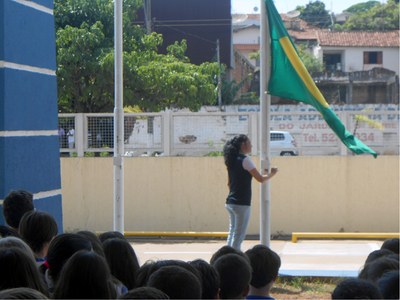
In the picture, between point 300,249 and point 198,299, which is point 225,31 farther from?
point 198,299

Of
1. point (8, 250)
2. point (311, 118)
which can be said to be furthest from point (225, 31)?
point (8, 250)

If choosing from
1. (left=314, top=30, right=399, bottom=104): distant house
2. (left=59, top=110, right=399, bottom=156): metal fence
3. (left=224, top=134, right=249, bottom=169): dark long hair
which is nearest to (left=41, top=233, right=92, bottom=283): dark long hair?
(left=224, top=134, right=249, bottom=169): dark long hair

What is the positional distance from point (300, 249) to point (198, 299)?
31.6ft

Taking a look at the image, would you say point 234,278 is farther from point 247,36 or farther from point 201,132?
point 247,36

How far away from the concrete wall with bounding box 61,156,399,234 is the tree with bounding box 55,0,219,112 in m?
5.06

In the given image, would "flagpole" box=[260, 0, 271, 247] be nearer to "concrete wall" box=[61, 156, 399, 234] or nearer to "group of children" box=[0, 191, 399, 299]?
"group of children" box=[0, 191, 399, 299]

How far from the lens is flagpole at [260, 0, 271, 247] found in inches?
338

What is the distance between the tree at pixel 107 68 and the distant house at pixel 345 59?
2032cm

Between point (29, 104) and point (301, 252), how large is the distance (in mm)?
6312

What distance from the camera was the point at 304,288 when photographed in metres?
9.20

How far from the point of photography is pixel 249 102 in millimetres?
39031

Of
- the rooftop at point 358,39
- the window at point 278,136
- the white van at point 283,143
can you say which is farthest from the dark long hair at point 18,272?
the rooftop at point 358,39

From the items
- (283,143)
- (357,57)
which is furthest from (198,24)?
(283,143)

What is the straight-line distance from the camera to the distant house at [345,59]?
4597cm
